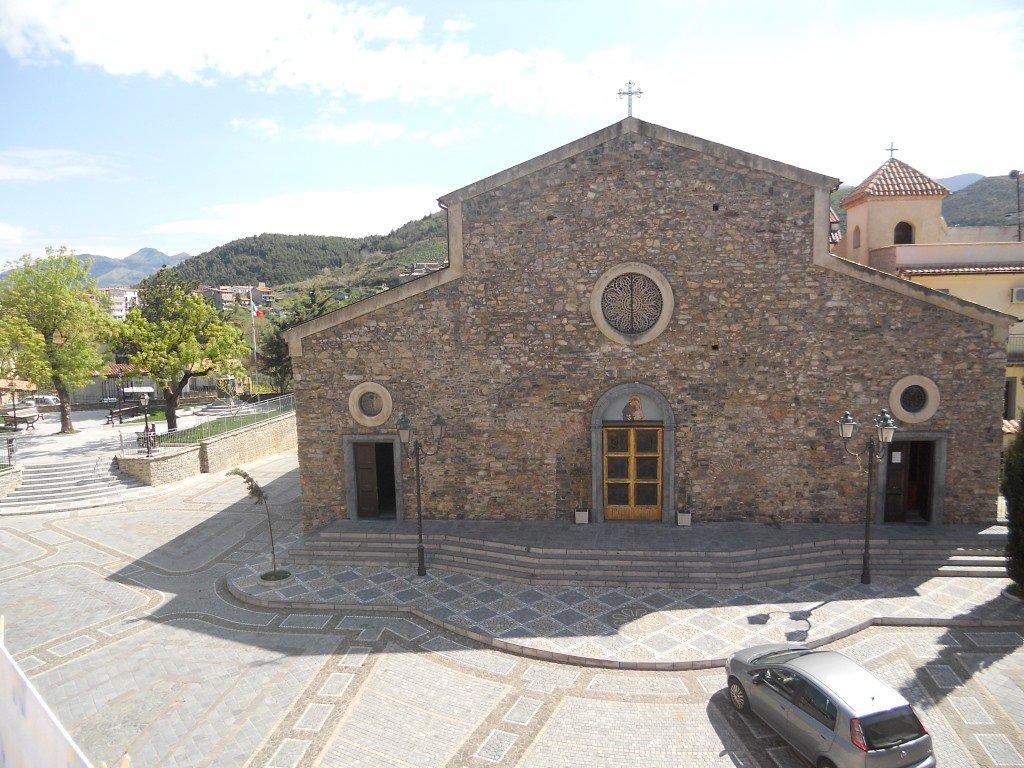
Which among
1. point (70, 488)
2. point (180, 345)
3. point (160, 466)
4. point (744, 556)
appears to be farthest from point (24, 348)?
point (744, 556)

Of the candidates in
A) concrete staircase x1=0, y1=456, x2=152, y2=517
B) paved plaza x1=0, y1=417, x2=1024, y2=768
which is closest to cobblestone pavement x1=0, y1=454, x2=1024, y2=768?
paved plaza x1=0, y1=417, x2=1024, y2=768

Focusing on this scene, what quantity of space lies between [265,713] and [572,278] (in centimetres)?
1114

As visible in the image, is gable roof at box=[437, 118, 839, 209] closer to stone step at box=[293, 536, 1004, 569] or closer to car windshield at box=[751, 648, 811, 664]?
stone step at box=[293, 536, 1004, 569]

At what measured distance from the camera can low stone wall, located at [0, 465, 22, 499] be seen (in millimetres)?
22578

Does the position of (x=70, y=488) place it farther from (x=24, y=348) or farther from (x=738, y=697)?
(x=738, y=697)

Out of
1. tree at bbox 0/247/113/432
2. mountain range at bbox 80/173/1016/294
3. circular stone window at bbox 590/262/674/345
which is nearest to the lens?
circular stone window at bbox 590/262/674/345

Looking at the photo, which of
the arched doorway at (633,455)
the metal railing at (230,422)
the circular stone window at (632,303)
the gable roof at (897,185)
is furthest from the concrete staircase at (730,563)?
the gable roof at (897,185)

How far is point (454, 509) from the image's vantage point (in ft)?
54.3

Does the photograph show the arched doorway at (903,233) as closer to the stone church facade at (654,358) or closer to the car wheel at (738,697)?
the stone church facade at (654,358)

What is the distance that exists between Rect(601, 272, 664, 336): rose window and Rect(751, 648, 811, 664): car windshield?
811 centimetres

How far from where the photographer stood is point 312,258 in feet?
374

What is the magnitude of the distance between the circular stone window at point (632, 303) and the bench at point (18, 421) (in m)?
32.3

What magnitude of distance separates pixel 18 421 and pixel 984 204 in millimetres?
80202

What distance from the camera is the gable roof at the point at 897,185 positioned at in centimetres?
2333
